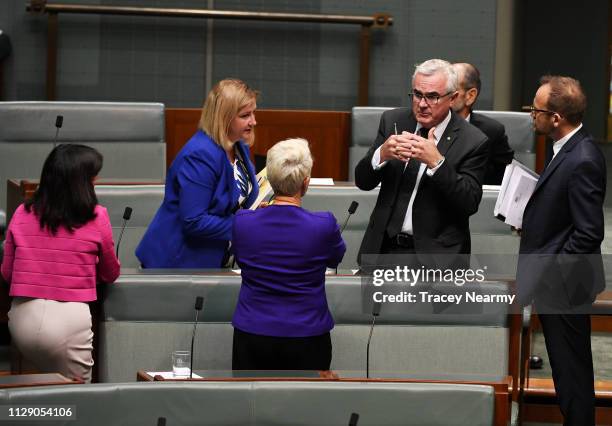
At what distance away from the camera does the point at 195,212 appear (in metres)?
3.23

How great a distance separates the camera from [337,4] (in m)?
6.48

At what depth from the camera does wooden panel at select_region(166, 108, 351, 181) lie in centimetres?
556

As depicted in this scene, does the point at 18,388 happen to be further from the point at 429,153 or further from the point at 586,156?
the point at 586,156

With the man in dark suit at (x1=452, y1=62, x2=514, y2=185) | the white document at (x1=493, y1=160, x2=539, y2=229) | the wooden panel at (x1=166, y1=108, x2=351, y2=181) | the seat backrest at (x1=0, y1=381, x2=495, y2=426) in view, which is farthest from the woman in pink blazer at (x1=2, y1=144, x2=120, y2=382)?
the wooden panel at (x1=166, y1=108, x2=351, y2=181)

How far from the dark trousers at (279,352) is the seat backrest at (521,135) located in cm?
266

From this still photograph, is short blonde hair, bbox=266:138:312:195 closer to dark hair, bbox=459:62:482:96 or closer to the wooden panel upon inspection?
dark hair, bbox=459:62:482:96

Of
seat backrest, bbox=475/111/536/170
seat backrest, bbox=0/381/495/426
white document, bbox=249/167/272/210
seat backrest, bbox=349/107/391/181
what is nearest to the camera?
seat backrest, bbox=0/381/495/426

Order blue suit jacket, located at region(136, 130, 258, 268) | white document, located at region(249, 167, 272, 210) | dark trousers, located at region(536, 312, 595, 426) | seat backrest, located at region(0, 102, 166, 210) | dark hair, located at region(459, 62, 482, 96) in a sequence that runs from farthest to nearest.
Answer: seat backrest, located at region(0, 102, 166, 210)
dark hair, located at region(459, 62, 482, 96)
white document, located at region(249, 167, 272, 210)
blue suit jacket, located at region(136, 130, 258, 268)
dark trousers, located at region(536, 312, 595, 426)

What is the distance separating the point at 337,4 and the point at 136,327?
12.5ft

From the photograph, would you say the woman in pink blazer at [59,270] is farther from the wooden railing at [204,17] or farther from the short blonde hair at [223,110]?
the wooden railing at [204,17]

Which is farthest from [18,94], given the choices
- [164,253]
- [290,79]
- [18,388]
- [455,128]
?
[18,388]

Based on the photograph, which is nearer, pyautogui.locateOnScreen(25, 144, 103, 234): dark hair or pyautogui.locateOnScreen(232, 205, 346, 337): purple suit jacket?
pyautogui.locateOnScreen(232, 205, 346, 337): purple suit jacket

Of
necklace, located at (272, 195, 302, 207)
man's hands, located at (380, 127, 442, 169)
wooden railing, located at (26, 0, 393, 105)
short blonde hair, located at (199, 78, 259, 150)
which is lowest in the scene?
necklace, located at (272, 195, 302, 207)

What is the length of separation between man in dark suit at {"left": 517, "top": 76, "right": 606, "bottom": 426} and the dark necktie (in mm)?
336
